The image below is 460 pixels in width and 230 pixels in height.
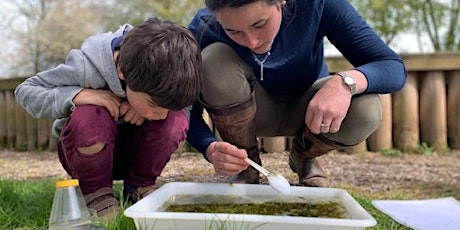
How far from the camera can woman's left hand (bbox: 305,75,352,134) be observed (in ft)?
4.67

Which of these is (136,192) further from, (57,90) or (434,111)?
(434,111)

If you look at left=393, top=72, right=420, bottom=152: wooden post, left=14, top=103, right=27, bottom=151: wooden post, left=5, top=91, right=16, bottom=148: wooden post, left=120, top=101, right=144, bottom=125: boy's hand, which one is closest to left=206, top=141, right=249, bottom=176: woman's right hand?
left=120, top=101, right=144, bottom=125: boy's hand

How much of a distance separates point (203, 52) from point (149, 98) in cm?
33

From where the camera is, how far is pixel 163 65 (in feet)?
4.40

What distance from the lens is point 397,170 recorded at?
2.92 meters

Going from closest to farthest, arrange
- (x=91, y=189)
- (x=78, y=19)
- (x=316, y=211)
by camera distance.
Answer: (x=316, y=211), (x=91, y=189), (x=78, y=19)

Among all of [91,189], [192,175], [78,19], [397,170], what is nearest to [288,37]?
[192,175]

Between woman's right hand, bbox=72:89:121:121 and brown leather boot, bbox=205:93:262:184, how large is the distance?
28 cm

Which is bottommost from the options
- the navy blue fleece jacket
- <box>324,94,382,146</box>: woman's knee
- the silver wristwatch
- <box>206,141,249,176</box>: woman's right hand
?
<box>206,141,249,176</box>: woman's right hand

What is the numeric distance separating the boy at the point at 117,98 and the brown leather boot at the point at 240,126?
10 centimetres

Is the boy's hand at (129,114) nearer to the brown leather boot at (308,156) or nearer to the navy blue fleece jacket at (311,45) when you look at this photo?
the navy blue fleece jacket at (311,45)

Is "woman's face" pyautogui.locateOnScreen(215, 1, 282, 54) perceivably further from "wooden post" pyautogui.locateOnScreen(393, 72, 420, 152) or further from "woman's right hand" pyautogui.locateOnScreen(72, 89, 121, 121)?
"wooden post" pyautogui.locateOnScreen(393, 72, 420, 152)

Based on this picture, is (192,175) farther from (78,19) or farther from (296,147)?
(78,19)

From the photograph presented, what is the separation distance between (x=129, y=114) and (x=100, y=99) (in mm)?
93
